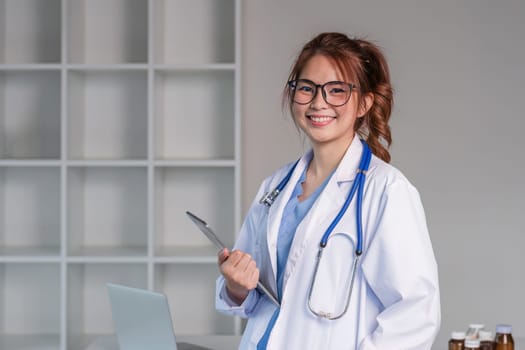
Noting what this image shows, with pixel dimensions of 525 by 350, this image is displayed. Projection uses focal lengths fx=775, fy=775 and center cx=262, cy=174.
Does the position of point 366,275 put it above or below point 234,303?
above

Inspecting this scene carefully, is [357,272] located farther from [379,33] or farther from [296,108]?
[379,33]

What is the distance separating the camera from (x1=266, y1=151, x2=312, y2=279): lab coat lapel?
1.83m

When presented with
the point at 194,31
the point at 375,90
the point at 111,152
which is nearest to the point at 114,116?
the point at 111,152

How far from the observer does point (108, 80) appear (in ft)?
12.3

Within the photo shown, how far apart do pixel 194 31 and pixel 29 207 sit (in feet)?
3.86

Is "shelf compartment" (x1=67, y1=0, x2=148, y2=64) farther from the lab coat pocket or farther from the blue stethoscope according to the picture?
the lab coat pocket

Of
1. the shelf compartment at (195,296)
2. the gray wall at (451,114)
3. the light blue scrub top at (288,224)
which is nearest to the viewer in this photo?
the light blue scrub top at (288,224)

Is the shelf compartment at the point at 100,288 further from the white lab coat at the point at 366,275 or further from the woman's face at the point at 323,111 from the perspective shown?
the woman's face at the point at 323,111

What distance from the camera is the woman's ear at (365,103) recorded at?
1835mm

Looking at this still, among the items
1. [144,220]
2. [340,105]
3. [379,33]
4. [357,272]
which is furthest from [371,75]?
[144,220]

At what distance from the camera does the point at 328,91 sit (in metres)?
1.77

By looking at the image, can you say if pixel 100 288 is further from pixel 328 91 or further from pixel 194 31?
pixel 328 91

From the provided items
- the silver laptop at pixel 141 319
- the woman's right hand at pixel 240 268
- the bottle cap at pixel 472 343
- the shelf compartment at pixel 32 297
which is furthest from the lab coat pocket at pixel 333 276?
the shelf compartment at pixel 32 297

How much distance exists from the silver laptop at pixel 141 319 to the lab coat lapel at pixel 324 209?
61 centimetres
